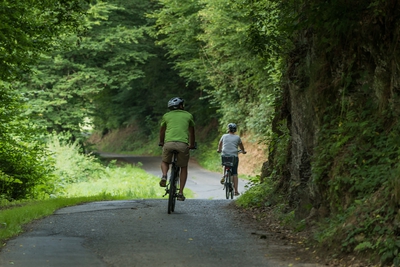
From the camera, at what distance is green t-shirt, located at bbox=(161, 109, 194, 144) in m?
12.4

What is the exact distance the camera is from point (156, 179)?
30703mm

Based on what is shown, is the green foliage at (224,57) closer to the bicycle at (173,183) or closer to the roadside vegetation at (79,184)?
the roadside vegetation at (79,184)

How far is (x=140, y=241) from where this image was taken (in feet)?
29.3

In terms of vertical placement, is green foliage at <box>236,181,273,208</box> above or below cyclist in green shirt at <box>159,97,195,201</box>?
below

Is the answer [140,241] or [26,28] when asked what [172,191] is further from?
[26,28]

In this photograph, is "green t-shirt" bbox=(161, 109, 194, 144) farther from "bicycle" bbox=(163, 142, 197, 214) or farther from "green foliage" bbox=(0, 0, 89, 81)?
"green foliage" bbox=(0, 0, 89, 81)

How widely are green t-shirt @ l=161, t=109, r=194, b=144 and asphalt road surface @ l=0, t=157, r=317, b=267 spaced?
1.34m

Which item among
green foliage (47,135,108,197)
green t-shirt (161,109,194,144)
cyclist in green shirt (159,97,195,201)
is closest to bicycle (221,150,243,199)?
cyclist in green shirt (159,97,195,201)

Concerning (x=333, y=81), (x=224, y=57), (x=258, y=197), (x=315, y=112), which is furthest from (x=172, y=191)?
(x=224, y=57)

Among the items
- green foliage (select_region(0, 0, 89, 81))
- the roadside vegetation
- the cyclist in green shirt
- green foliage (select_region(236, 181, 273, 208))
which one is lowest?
the roadside vegetation

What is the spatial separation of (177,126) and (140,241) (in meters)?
3.80

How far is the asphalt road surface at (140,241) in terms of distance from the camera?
299 inches

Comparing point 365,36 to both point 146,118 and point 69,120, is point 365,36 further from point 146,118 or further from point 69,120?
point 146,118

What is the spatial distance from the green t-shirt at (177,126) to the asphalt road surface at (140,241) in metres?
1.34
